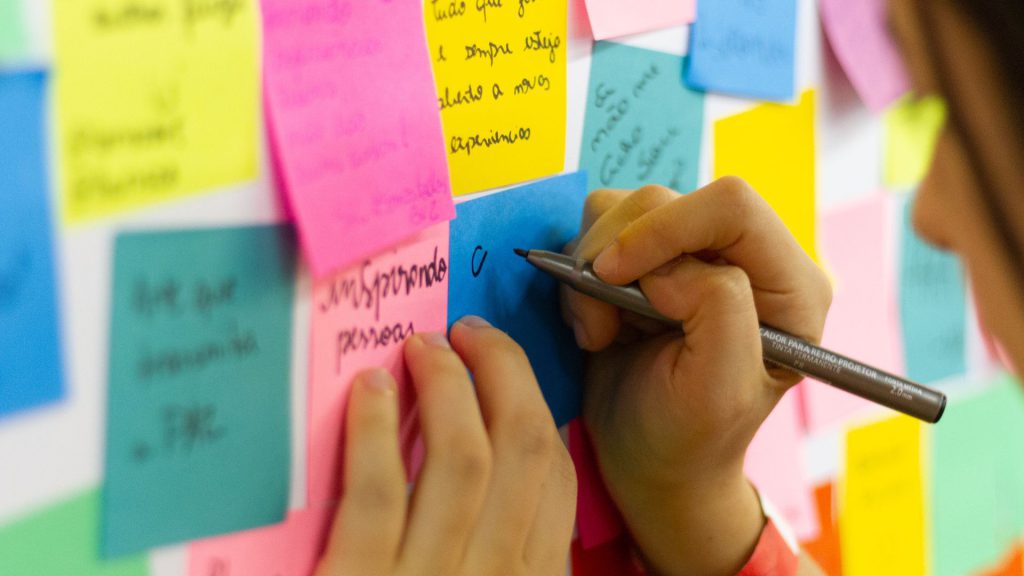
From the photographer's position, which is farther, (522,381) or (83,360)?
(522,381)

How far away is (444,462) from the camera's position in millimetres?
516

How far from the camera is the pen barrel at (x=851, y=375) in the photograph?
59 centimetres

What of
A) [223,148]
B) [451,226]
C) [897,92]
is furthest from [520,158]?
[897,92]

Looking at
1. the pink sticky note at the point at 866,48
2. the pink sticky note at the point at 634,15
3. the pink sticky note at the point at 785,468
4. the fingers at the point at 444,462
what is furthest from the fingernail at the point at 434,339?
the pink sticky note at the point at 866,48

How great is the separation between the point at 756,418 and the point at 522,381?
0.15 metres

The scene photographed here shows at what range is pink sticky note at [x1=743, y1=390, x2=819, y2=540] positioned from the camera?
2.59ft

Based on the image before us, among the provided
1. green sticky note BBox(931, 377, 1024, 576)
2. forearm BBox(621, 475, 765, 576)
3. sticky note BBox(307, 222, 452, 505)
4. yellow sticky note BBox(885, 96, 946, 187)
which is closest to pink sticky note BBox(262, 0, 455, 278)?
sticky note BBox(307, 222, 452, 505)

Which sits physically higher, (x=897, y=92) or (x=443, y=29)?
(x=443, y=29)

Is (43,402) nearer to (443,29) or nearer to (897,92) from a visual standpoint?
(443,29)

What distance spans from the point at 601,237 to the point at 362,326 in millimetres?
151

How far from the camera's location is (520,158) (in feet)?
1.90

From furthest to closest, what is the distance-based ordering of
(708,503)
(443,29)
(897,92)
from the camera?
1. (897,92)
2. (708,503)
3. (443,29)

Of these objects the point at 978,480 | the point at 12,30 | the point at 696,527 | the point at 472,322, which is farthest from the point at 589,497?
the point at 978,480

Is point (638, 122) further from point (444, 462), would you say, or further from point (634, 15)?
point (444, 462)
